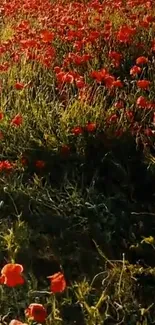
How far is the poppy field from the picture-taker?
2.29 meters

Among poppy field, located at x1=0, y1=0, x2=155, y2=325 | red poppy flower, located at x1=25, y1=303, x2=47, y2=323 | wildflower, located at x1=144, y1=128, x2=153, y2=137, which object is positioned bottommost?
poppy field, located at x1=0, y1=0, x2=155, y2=325

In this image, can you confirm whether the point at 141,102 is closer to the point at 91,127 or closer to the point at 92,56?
the point at 91,127

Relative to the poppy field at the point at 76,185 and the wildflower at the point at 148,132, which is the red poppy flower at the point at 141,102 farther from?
the wildflower at the point at 148,132

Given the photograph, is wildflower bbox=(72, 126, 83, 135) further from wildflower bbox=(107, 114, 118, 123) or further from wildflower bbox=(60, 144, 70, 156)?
wildflower bbox=(107, 114, 118, 123)

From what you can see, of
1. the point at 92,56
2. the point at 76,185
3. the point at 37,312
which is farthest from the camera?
the point at 92,56

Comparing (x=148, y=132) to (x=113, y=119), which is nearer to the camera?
(x=148, y=132)

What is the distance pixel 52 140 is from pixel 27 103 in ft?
1.16

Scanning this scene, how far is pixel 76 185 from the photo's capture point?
9.53ft

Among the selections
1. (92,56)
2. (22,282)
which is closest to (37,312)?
(22,282)

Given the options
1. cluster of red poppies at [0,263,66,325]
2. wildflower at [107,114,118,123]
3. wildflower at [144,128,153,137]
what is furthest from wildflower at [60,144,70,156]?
cluster of red poppies at [0,263,66,325]

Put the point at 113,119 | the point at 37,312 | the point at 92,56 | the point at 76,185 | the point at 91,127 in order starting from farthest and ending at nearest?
the point at 92,56
the point at 113,119
the point at 91,127
the point at 76,185
the point at 37,312

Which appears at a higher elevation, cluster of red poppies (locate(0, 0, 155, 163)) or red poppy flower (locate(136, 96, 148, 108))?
red poppy flower (locate(136, 96, 148, 108))

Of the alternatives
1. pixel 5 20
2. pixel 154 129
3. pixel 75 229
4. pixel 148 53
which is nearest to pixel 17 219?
pixel 75 229

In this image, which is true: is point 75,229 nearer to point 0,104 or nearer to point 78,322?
point 78,322
